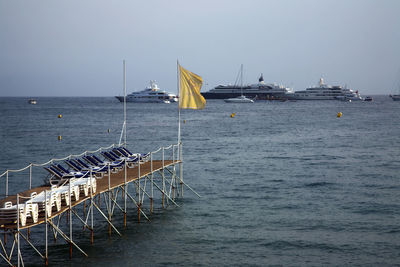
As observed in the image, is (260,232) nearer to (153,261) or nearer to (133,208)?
(153,261)

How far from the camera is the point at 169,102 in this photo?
175 metres

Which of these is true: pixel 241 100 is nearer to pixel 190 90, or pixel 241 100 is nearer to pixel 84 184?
pixel 190 90

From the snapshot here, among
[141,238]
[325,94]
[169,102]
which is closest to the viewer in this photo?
[141,238]

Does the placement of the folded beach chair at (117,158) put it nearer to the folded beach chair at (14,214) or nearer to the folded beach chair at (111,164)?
the folded beach chair at (111,164)

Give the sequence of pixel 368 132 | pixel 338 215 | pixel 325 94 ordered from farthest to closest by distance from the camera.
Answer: pixel 325 94, pixel 368 132, pixel 338 215

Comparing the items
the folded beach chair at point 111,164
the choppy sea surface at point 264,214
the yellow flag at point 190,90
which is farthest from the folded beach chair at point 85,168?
the yellow flag at point 190,90

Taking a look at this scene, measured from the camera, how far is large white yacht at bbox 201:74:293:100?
191m

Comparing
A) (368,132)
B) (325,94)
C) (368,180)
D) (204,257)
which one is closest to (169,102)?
(325,94)

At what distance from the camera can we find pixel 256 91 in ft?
626

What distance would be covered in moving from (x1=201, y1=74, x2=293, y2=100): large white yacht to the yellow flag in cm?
16391

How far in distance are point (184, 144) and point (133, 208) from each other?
92.4ft

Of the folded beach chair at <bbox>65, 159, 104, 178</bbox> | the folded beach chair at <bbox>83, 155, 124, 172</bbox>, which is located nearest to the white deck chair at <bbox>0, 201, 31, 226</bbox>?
the folded beach chair at <bbox>65, 159, 104, 178</bbox>

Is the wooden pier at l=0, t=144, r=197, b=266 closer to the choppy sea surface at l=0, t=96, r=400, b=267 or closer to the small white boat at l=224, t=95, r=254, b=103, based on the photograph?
the choppy sea surface at l=0, t=96, r=400, b=267

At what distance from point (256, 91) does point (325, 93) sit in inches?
987
